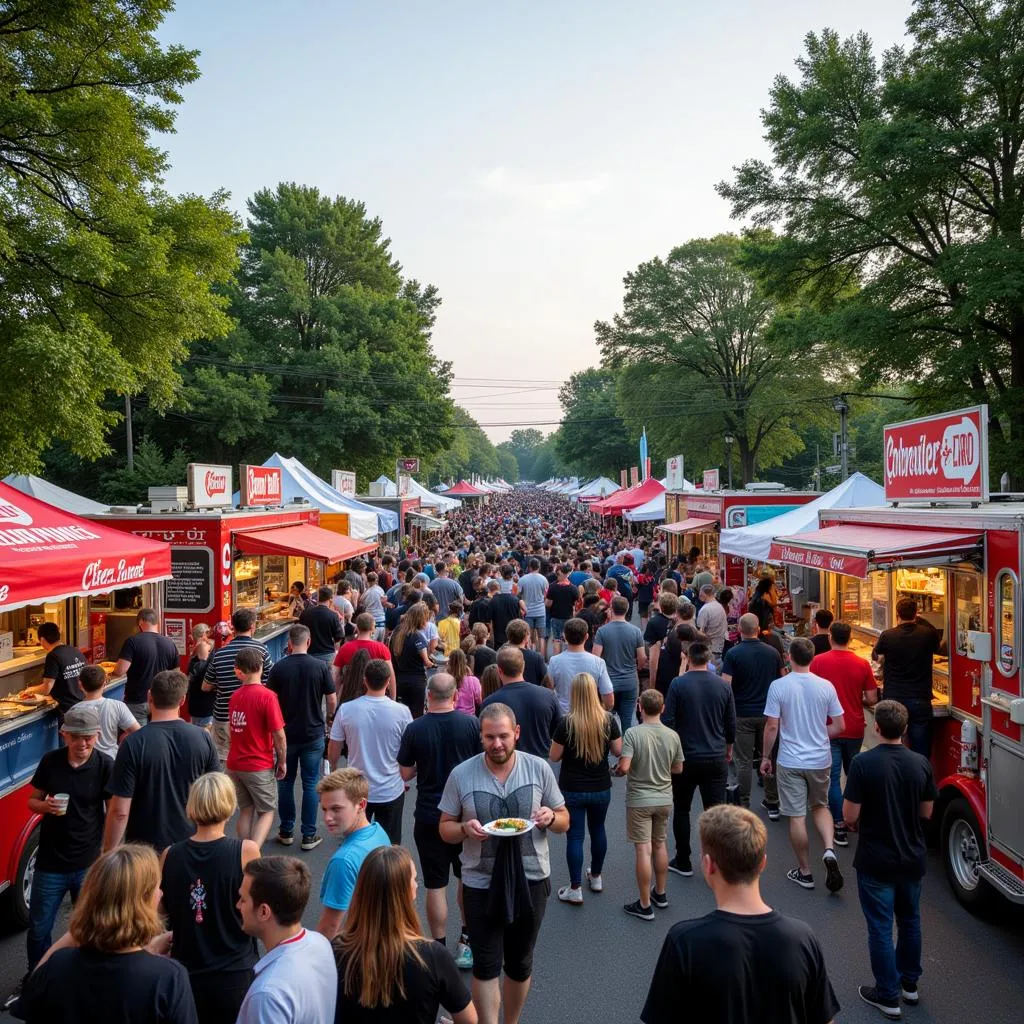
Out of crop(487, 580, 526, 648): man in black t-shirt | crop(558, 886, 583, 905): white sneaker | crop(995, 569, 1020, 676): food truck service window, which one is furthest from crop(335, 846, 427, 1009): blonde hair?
crop(487, 580, 526, 648): man in black t-shirt

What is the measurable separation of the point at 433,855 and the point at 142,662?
4133 mm

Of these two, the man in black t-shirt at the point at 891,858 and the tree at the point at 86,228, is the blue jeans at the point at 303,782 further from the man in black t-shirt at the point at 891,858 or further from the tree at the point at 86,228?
the tree at the point at 86,228

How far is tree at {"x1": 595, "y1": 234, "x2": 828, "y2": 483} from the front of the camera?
3506 cm

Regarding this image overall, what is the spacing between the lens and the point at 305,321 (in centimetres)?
3347

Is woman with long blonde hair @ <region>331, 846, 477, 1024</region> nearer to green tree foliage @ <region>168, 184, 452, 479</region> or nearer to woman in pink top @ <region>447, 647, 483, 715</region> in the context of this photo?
woman in pink top @ <region>447, 647, 483, 715</region>

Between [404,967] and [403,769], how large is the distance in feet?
7.95

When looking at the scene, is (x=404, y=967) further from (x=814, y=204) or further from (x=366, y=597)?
(x=814, y=204)

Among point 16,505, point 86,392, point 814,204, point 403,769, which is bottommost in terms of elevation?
point 403,769

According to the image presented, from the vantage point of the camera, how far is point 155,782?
430cm

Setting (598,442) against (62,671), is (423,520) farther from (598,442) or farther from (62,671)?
(598,442)

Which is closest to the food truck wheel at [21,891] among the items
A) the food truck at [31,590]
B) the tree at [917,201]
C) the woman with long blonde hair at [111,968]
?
the food truck at [31,590]

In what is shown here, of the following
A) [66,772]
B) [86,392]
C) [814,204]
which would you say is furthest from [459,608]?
[814,204]

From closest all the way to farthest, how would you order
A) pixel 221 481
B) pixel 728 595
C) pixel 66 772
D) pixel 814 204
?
1. pixel 66 772
2. pixel 728 595
3. pixel 221 481
4. pixel 814 204

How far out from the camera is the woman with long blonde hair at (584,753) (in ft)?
16.5
